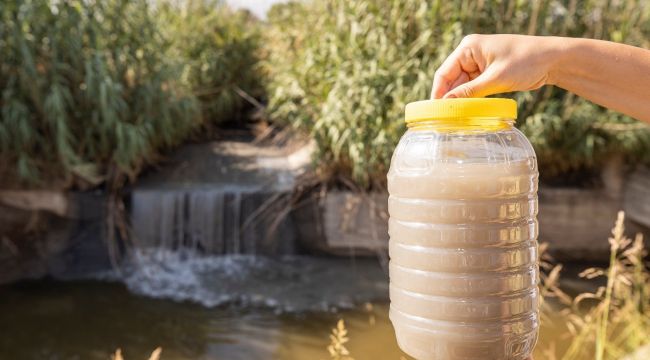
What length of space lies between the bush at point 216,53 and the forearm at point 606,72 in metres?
7.26

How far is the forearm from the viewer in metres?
1.21

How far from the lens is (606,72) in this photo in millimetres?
1240

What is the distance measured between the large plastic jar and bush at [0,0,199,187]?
15.7 feet

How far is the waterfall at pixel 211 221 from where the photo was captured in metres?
5.91

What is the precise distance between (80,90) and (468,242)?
535 cm

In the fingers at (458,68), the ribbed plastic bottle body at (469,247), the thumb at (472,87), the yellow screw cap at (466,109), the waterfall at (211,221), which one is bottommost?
the waterfall at (211,221)

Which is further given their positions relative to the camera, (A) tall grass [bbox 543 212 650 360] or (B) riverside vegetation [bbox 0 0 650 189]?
(B) riverside vegetation [bbox 0 0 650 189]

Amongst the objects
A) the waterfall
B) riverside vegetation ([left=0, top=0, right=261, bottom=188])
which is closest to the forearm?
the waterfall

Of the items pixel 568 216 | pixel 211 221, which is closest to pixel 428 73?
pixel 568 216

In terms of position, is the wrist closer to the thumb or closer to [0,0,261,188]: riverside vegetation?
the thumb

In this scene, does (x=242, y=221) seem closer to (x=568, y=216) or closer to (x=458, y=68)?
(x=568, y=216)

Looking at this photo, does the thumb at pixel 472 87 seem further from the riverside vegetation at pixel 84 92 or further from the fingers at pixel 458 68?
the riverside vegetation at pixel 84 92

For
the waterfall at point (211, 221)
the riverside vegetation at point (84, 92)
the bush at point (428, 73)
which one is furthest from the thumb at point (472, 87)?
the riverside vegetation at point (84, 92)

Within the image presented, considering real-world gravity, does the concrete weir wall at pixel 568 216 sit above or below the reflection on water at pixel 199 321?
above
